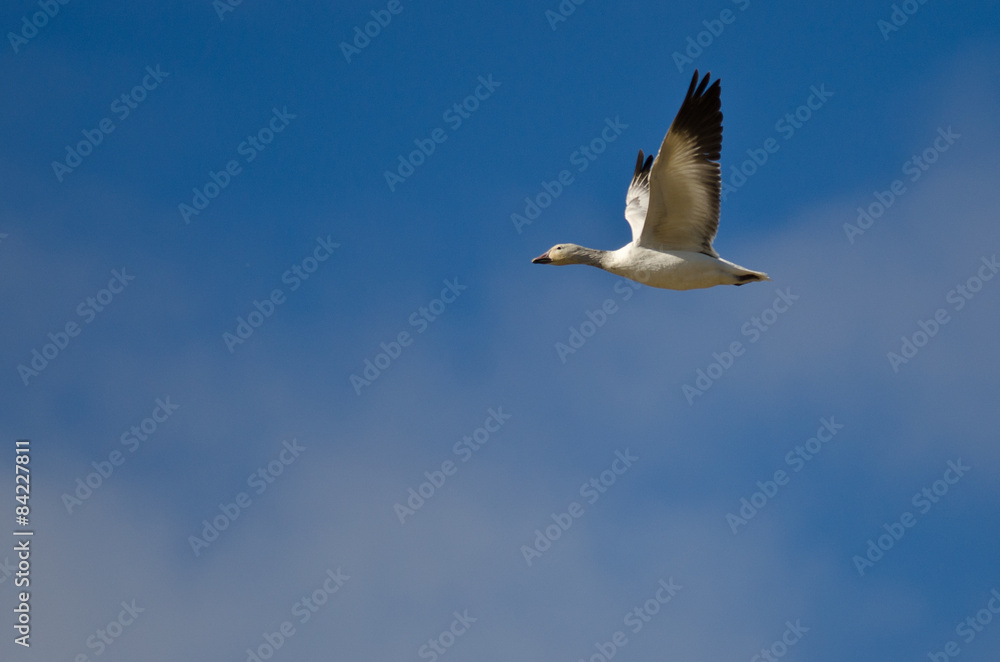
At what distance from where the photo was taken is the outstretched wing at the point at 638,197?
20359mm

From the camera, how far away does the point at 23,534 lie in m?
21.5

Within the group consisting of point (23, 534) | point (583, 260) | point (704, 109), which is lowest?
point (23, 534)

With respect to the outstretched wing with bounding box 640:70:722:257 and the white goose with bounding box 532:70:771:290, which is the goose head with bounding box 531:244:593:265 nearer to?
the white goose with bounding box 532:70:771:290

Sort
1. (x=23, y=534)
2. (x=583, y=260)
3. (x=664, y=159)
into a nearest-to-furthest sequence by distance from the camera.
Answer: (x=664, y=159)
(x=583, y=260)
(x=23, y=534)

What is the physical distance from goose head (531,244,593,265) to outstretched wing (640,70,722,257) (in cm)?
183

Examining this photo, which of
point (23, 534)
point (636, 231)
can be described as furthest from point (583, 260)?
point (23, 534)

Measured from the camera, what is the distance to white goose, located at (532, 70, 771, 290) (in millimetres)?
17078

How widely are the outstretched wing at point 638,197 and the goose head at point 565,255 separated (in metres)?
1.02

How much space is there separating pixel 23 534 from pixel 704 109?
15.4 metres

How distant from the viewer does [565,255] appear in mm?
19922

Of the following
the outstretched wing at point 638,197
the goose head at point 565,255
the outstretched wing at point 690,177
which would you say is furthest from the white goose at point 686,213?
the outstretched wing at point 638,197

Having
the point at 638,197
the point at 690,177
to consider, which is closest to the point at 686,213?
the point at 690,177

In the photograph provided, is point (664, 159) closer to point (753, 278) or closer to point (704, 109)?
point (704, 109)

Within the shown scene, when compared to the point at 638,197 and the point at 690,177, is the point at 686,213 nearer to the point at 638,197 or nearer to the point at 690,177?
the point at 690,177
